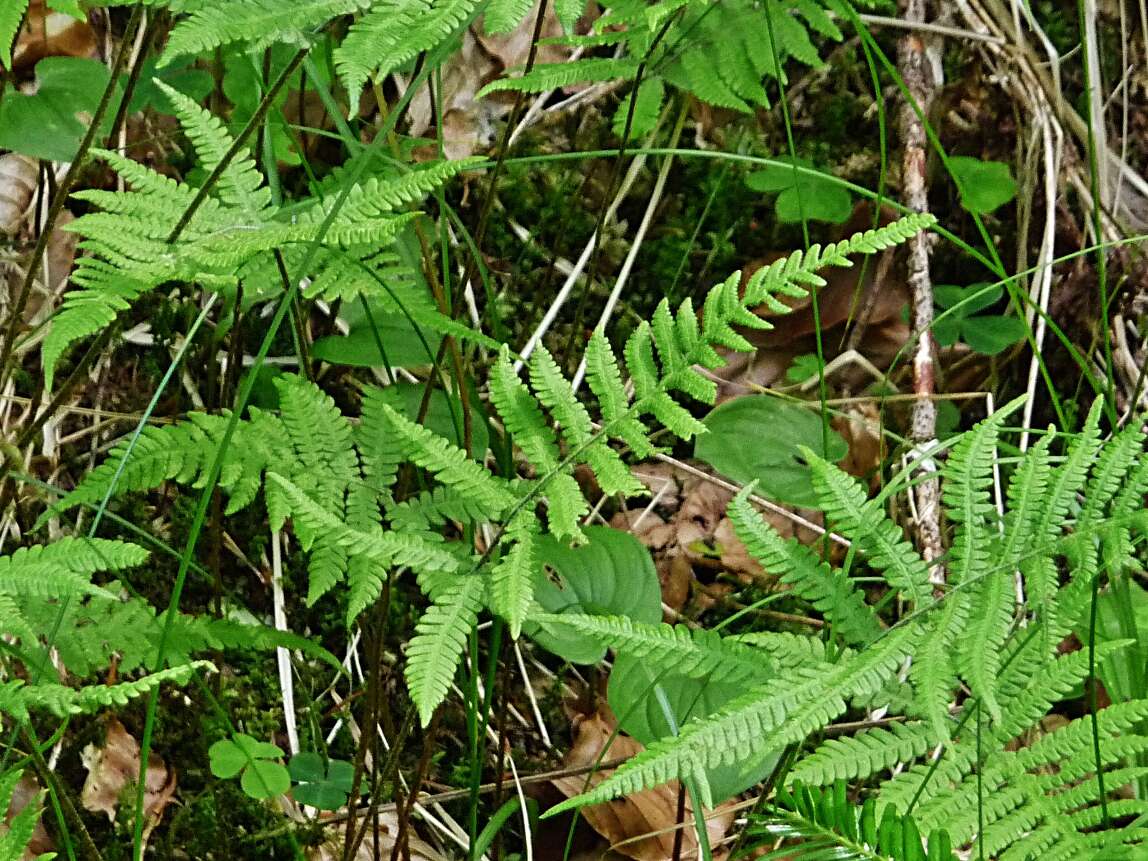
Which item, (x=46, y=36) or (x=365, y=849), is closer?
(x=365, y=849)

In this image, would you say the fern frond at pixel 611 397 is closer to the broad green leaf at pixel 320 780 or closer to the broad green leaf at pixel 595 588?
the broad green leaf at pixel 595 588

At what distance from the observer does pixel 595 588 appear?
2.10 metres

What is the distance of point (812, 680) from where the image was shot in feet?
4.67

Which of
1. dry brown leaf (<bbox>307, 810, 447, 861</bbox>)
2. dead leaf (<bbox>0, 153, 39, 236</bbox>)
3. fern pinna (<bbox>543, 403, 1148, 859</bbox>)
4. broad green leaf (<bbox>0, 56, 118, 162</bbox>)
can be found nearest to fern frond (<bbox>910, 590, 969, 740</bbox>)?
fern pinna (<bbox>543, 403, 1148, 859</bbox>)

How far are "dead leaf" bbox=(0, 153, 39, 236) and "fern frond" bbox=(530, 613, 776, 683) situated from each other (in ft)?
6.57

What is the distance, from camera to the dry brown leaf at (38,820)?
205cm

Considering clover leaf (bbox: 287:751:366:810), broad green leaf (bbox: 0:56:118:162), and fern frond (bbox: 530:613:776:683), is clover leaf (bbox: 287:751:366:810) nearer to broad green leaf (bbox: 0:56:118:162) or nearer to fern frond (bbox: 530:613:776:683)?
fern frond (bbox: 530:613:776:683)

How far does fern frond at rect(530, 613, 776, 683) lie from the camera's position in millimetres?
1474

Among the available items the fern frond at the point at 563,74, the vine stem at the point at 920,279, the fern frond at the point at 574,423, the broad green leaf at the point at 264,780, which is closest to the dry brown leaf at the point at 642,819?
the broad green leaf at the point at 264,780

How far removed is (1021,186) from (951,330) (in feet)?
1.57

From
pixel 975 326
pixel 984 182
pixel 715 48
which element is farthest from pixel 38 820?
pixel 984 182

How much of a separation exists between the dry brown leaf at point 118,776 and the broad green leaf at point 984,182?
224 centimetres

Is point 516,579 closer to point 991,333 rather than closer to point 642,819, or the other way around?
point 642,819

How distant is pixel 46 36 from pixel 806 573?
2.45m
